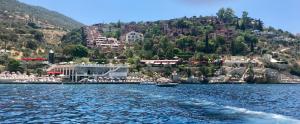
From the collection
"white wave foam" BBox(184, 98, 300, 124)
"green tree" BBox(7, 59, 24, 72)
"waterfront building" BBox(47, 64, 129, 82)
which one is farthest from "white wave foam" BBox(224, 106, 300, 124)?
"green tree" BBox(7, 59, 24, 72)

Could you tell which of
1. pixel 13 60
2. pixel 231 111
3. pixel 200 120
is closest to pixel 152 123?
pixel 200 120

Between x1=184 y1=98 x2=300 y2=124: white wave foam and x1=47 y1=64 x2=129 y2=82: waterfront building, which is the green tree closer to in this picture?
x1=47 y1=64 x2=129 y2=82: waterfront building

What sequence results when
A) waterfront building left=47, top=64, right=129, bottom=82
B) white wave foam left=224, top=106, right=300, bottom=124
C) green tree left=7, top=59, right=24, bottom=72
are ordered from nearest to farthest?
1. white wave foam left=224, top=106, right=300, bottom=124
2. green tree left=7, top=59, right=24, bottom=72
3. waterfront building left=47, top=64, right=129, bottom=82

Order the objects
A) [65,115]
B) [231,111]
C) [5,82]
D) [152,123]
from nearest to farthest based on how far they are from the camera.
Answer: [152,123] < [65,115] < [231,111] < [5,82]

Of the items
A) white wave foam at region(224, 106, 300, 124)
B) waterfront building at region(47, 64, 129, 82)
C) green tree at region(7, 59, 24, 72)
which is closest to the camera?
white wave foam at region(224, 106, 300, 124)

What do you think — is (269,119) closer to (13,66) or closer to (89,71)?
(89,71)

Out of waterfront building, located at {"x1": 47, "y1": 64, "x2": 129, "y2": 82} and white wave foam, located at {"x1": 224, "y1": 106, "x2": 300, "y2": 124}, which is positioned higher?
waterfront building, located at {"x1": 47, "y1": 64, "x2": 129, "y2": 82}

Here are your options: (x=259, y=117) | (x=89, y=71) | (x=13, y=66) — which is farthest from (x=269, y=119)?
(x=13, y=66)

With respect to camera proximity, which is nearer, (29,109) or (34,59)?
(29,109)

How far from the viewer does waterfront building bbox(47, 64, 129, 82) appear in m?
187

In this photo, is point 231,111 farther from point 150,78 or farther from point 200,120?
point 150,78

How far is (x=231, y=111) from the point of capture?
63344 mm

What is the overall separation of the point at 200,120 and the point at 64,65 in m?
142

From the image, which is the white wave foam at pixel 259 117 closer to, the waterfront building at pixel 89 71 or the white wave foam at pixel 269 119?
the white wave foam at pixel 269 119
